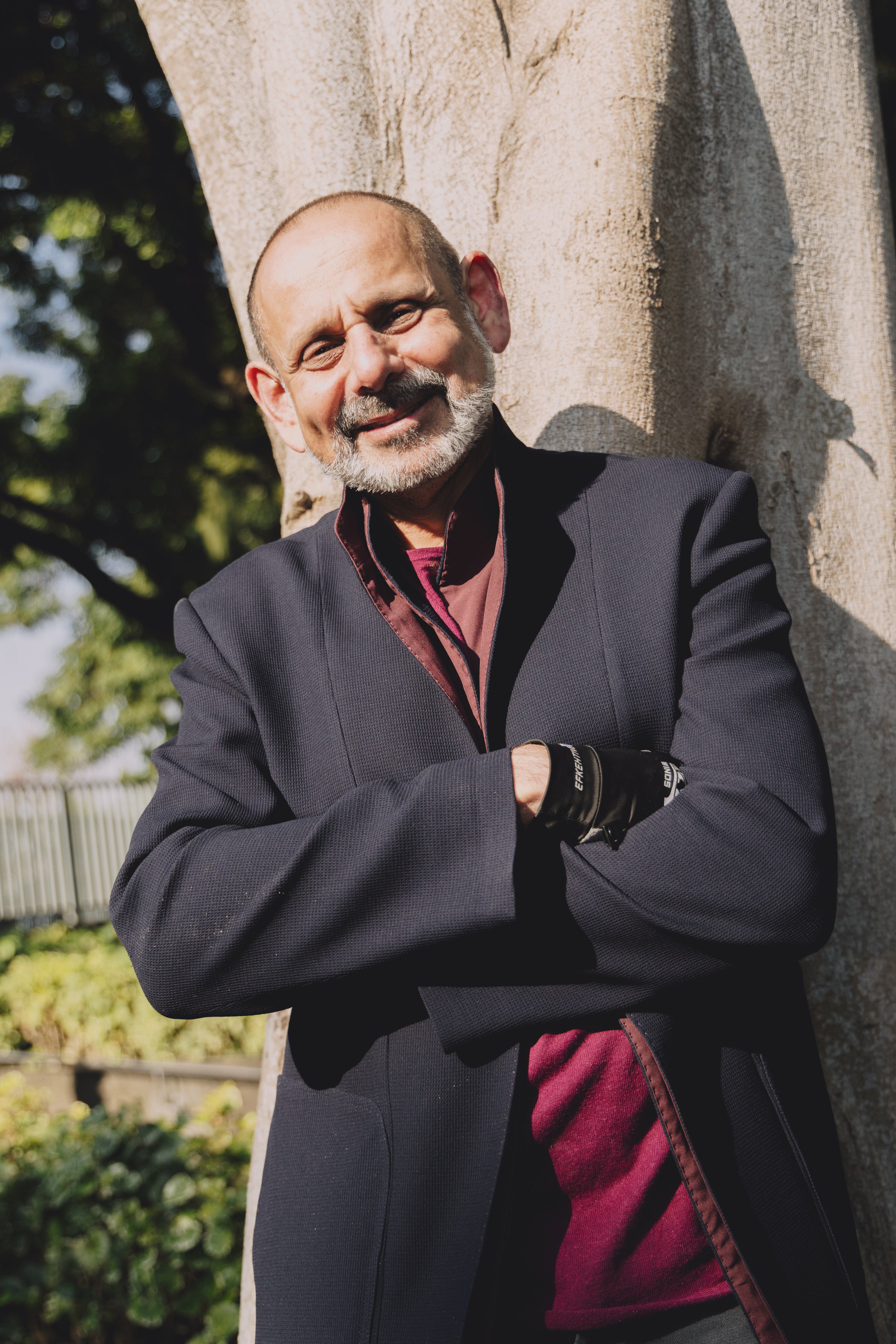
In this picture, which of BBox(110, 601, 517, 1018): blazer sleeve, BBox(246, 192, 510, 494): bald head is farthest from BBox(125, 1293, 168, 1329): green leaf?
BBox(246, 192, 510, 494): bald head

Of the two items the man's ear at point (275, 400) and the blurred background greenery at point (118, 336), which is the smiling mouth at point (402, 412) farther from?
the blurred background greenery at point (118, 336)

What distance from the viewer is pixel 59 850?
16.0 meters

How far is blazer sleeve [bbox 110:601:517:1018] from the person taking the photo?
1506mm

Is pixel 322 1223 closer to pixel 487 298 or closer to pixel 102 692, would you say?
pixel 487 298

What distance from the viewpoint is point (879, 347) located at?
7.86 ft

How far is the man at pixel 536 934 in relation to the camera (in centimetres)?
151

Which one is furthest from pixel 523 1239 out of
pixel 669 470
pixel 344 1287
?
pixel 669 470

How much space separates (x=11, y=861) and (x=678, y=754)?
15.6 m

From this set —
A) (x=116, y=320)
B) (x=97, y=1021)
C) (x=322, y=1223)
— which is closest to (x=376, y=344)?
(x=322, y=1223)

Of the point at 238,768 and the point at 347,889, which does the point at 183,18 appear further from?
the point at 347,889

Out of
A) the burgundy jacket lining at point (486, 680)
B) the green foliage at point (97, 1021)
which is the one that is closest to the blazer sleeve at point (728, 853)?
the burgundy jacket lining at point (486, 680)

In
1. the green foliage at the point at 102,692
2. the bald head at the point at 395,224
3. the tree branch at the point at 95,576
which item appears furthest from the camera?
the green foliage at the point at 102,692

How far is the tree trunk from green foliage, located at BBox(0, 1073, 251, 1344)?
4.51ft

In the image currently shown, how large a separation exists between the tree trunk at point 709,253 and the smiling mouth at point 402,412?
0.51 m
